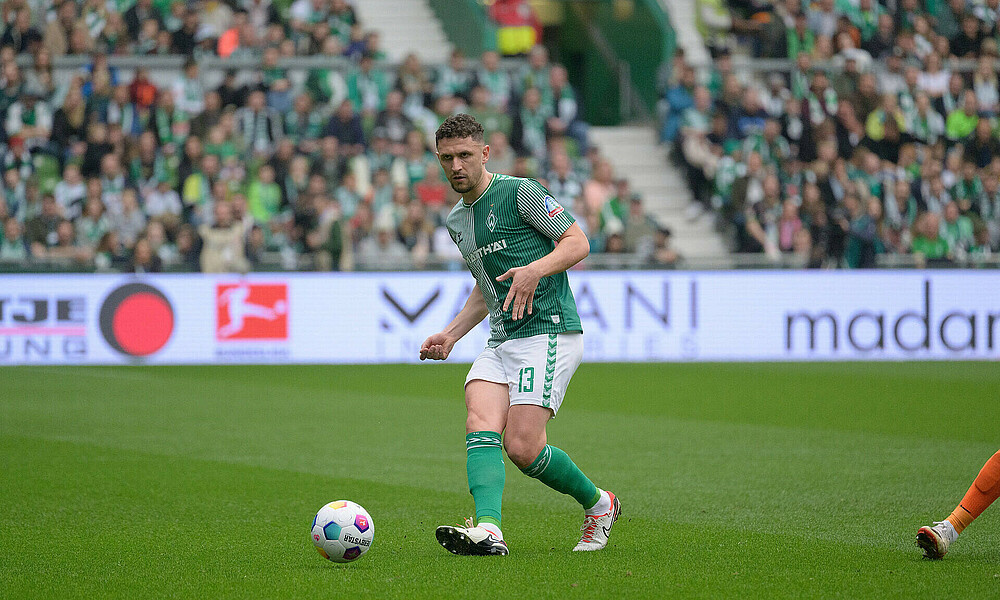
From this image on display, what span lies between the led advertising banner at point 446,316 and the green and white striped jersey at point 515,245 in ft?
36.6

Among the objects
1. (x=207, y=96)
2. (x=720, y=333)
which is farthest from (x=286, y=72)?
(x=720, y=333)

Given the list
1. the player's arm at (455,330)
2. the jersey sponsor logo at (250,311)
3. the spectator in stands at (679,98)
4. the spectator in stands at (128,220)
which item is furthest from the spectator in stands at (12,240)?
the player's arm at (455,330)

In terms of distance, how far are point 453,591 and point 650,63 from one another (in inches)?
829

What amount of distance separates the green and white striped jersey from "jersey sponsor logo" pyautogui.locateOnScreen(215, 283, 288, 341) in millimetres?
11589

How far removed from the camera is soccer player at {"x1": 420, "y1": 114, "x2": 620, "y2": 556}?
222 inches

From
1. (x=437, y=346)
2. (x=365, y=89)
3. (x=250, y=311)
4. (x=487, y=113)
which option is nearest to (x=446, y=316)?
(x=250, y=311)

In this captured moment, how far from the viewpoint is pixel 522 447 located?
223 inches

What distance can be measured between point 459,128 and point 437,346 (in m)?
1.06

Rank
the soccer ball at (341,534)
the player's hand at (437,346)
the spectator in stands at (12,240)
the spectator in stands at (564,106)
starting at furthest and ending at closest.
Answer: the spectator in stands at (564,106) → the spectator in stands at (12,240) → the player's hand at (437,346) → the soccer ball at (341,534)

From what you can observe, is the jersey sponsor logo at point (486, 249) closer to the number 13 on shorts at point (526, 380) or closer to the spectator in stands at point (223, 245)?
the number 13 on shorts at point (526, 380)

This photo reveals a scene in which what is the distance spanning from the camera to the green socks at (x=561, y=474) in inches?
227

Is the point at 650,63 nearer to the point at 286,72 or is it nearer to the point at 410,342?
the point at 286,72

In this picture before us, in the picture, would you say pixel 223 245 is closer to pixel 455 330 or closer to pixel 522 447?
pixel 455 330

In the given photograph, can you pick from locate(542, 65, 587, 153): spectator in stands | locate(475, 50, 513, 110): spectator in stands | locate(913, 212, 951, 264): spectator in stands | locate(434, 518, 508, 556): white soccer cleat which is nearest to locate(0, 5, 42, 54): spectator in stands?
locate(475, 50, 513, 110): spectator in stands
